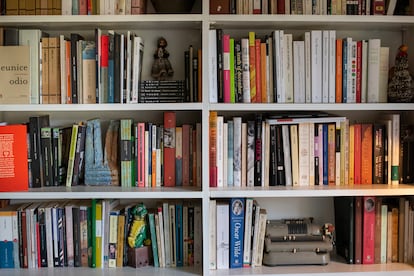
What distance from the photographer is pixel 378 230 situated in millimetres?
2066

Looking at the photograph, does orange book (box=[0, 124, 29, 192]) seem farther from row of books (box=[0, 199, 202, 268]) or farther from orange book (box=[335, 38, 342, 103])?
orange book (box=[335, 38, 342, 103])

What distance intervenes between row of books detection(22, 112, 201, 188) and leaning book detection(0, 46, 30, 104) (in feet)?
0.44

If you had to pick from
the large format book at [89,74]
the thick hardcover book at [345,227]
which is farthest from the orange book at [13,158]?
the thick hardcover book at [345,227]

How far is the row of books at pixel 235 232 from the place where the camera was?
2.01 metres

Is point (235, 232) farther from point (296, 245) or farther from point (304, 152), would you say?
point (304, 152)

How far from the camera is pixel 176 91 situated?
2.05 metres

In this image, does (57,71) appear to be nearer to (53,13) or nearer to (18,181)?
(53,13)

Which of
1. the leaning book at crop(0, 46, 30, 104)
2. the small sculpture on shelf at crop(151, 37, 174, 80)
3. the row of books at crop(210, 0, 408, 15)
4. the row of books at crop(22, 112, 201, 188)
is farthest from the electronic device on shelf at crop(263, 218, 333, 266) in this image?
the leaning book at crop(0, 46, 30, 104)

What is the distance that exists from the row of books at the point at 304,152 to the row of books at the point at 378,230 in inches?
4.2

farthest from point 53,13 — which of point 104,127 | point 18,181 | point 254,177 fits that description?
point 254,177

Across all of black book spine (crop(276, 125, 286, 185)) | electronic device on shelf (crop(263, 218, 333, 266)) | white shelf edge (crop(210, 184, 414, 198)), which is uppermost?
black book spine (crop(276, 125, 286, 185))

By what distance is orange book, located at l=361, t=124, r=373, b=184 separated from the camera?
6.84 ft

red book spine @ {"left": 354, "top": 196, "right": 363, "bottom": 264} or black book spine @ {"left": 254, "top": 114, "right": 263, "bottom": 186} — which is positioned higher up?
black book spine @ {"left": 254, "top": 114, "right": 263, "bottom": 186}

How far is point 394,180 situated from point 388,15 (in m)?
0.69
